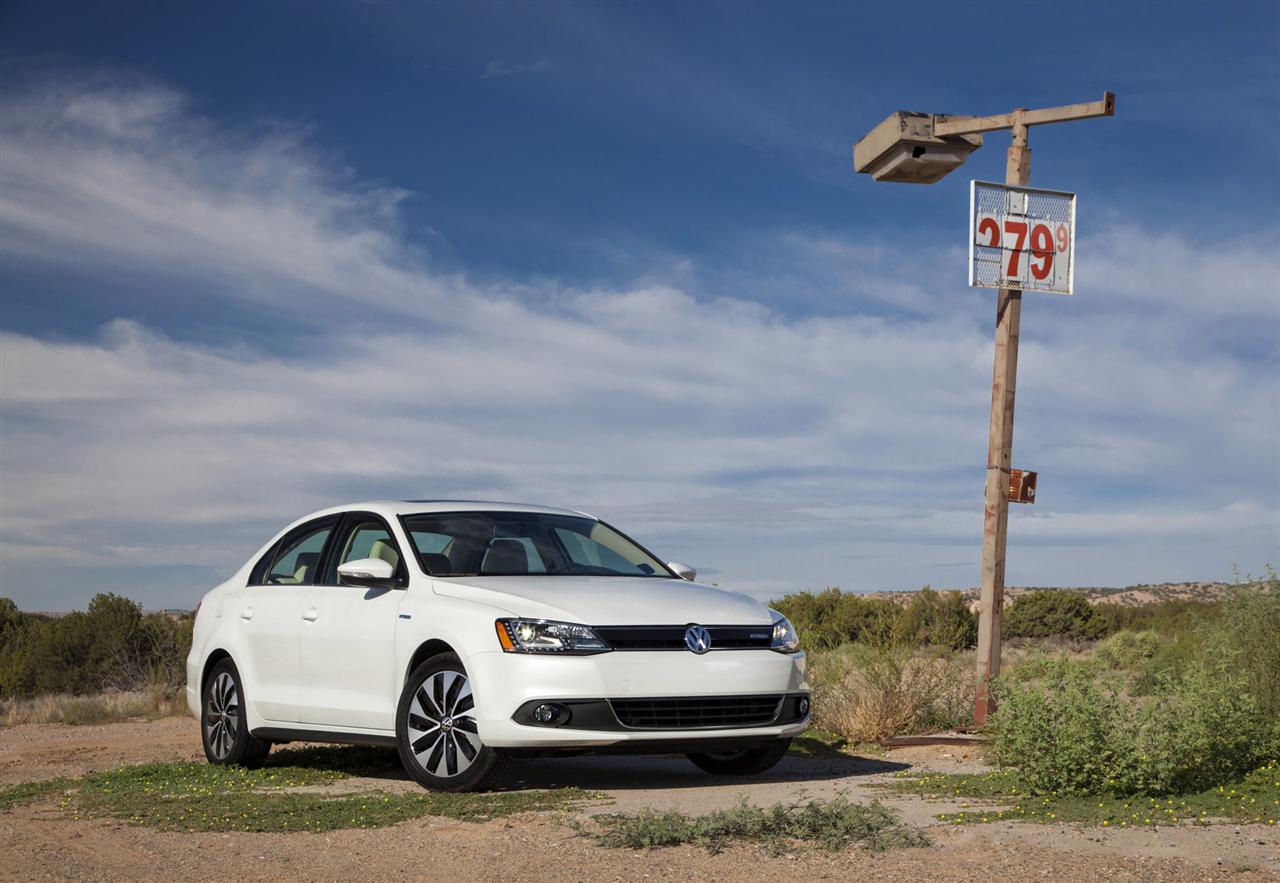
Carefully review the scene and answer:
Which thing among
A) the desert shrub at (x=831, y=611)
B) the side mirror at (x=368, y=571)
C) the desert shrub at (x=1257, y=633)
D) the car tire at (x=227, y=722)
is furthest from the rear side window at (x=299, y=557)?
the desert shrub at (x=831, y=611)

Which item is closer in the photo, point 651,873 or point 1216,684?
point 651,873

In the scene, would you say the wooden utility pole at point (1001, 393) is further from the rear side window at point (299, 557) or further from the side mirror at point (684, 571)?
the rear side window at point (299, 557)

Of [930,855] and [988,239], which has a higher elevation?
[988,239]

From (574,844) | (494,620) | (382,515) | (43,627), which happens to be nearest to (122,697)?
(43,627)

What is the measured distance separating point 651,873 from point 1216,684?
4166 mm

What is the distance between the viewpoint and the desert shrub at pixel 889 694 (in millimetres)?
12039

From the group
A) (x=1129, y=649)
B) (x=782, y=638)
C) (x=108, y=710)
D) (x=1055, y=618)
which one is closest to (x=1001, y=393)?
(x=782, y=638)

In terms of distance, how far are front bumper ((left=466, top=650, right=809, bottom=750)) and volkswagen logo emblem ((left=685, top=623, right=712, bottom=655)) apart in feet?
0.16

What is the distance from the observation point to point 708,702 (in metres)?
8.36

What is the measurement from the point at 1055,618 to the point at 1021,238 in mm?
26193

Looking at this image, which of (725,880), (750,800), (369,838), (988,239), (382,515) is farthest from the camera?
(988,239)

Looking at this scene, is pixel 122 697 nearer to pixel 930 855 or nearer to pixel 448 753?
pixel 448 753

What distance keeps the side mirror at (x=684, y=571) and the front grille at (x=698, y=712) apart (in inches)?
57.0

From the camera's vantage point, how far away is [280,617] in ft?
32.3
